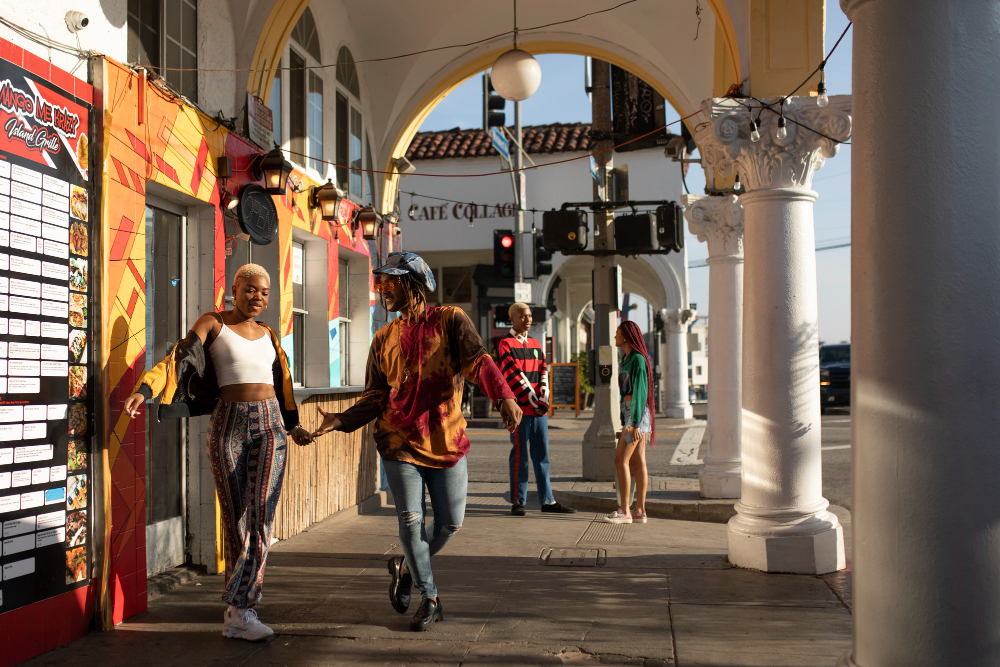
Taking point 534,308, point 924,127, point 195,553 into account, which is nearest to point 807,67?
point 924,127

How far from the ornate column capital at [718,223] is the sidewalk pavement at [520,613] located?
12.3 feet

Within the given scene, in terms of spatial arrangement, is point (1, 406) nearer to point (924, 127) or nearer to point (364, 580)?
point (364, 580)

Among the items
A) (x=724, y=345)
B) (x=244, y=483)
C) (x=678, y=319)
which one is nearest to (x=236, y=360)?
(x=244, y=483)

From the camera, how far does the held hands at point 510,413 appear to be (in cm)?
400

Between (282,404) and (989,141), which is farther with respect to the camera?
(282,404)

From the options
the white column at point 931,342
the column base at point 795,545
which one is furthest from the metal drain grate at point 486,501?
the white column at point 931,342

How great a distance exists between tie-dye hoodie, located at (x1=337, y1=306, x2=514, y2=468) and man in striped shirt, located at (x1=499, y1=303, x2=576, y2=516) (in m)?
3.41

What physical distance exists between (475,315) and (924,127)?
25.8 m

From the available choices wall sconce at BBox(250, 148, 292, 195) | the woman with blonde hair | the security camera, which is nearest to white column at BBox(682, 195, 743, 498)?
wall sconce at BBox(250, 148, 292, 195)

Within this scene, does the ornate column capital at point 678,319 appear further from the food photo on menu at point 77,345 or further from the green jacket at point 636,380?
the food photo on menu at point 77,345

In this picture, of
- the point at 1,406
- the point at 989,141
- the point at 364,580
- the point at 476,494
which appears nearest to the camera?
the point at 989,141

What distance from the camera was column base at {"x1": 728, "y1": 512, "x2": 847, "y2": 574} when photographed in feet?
18.9

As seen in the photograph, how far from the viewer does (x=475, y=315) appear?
1122 inches

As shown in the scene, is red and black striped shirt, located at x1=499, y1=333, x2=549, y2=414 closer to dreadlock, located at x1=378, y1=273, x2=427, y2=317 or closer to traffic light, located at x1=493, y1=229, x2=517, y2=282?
dreadlock, located at x1=378, y1=273, x2=427, y2=317
